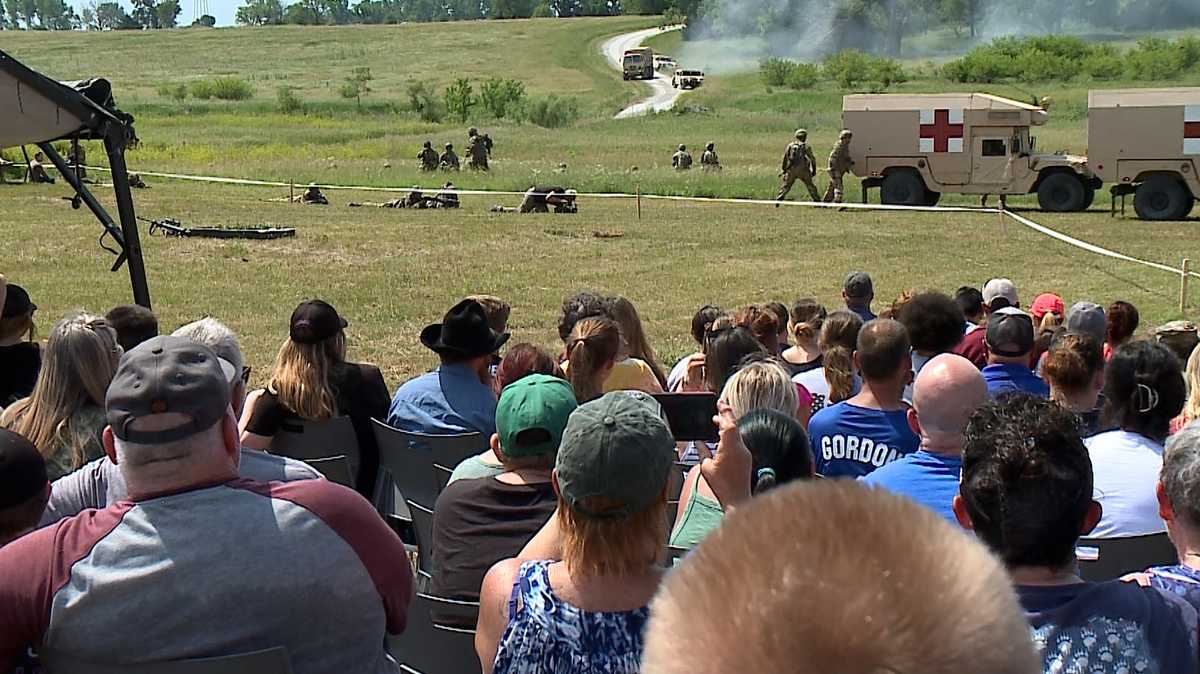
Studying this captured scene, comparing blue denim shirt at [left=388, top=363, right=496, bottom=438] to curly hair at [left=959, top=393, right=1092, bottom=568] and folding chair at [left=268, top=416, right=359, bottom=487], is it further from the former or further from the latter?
curly hair at [left=959, top=393, right=1092, bottom=568]

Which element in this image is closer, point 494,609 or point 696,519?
point 494,609

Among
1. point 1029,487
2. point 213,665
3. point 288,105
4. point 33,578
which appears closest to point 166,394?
point 33,578

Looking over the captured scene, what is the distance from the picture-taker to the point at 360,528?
254 centimetres

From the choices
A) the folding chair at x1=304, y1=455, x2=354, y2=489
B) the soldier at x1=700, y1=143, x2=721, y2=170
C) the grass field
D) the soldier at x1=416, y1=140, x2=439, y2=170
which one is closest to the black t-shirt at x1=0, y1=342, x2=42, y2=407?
the folding chair at x1=304, y1=455, x2=354, y2=489

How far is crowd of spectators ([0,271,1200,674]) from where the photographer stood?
1086mm

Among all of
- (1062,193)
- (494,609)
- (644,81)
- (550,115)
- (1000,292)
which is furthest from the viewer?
(644,81)

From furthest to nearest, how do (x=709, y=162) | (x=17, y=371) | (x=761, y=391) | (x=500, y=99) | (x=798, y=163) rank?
1. (x=500, y=99)
2. (x=709, y=162)
3. (x=798, y=163)
4. (x=17, y=371)
5. (x=761, y=391)

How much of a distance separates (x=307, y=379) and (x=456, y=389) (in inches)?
23.3

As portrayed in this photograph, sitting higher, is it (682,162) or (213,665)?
(213,665)

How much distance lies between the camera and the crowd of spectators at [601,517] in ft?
3.56

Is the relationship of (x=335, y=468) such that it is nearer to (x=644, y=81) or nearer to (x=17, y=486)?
(x=17, y=486)

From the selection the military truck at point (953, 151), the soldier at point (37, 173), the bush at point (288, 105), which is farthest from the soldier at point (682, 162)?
the bush at point (288, 105)

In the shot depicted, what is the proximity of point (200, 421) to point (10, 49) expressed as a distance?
4337 inches

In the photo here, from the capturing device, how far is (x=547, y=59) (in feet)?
310
